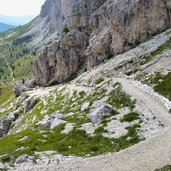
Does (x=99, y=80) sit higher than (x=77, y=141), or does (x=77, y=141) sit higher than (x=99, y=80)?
(x=77, y=141)

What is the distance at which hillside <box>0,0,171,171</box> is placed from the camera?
37.0 meters

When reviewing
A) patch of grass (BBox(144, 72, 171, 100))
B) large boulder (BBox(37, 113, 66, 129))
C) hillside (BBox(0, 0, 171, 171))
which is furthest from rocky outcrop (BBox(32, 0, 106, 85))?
large boulder (BBox(37, 113, 66, 129))

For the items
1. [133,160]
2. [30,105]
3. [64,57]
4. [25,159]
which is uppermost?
[133,160]

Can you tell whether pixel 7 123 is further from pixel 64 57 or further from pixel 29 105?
pixel 64 57

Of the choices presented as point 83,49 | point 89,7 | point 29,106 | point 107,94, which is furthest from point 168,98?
point 89,7

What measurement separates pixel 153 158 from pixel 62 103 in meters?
57.9

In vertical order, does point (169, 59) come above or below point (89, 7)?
below

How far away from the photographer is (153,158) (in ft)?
112

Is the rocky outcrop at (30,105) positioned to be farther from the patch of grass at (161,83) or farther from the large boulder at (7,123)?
the patch of grass at (161,83)

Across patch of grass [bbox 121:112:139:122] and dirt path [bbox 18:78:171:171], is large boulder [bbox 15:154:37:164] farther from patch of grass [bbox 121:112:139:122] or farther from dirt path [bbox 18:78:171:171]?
patch of grass [bbox 121:112:139:122]

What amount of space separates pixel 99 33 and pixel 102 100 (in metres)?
63.5

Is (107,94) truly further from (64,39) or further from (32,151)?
(64,39)

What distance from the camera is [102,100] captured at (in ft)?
226

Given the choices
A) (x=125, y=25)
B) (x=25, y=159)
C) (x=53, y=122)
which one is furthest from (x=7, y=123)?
(x=25, y=159)
